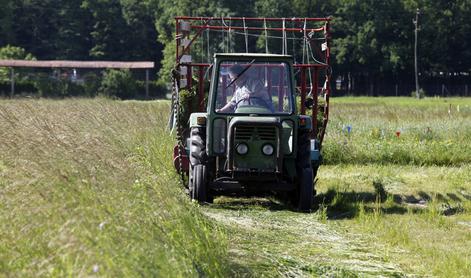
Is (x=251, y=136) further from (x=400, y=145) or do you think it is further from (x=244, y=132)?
(x=400, y=145)

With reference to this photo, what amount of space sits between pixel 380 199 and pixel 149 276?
7755 mm

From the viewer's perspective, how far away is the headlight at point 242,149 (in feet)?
34.9

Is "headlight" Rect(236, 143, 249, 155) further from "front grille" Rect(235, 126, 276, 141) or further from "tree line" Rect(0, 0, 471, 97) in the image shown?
"tree line" Rect(0, 0, 471, 97)

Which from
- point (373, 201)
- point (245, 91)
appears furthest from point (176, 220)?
point (373, 201)

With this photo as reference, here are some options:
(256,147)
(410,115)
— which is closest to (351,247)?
(256,147)

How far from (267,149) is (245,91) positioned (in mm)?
974

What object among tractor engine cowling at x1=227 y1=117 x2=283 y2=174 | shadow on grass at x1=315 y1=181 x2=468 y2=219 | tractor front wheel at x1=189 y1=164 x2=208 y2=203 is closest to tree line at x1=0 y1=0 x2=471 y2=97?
shadow on grass at x1=315 y1=181 x2=468 y2=219

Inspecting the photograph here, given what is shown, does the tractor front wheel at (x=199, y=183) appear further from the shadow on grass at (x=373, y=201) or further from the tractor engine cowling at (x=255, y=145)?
the shadow on grass at (x=373, y=201)

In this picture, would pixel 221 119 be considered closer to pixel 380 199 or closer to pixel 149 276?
pixel 380 199

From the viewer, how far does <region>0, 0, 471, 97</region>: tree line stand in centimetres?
7938

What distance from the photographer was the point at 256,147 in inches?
420

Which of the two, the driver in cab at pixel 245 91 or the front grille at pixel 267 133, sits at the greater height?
the driver in cab at pixel 245 91

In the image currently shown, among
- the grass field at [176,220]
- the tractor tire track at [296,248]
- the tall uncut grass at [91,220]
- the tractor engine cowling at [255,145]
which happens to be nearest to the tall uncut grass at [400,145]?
the grass field at [176,220]

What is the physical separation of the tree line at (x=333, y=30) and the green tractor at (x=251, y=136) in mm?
66149
